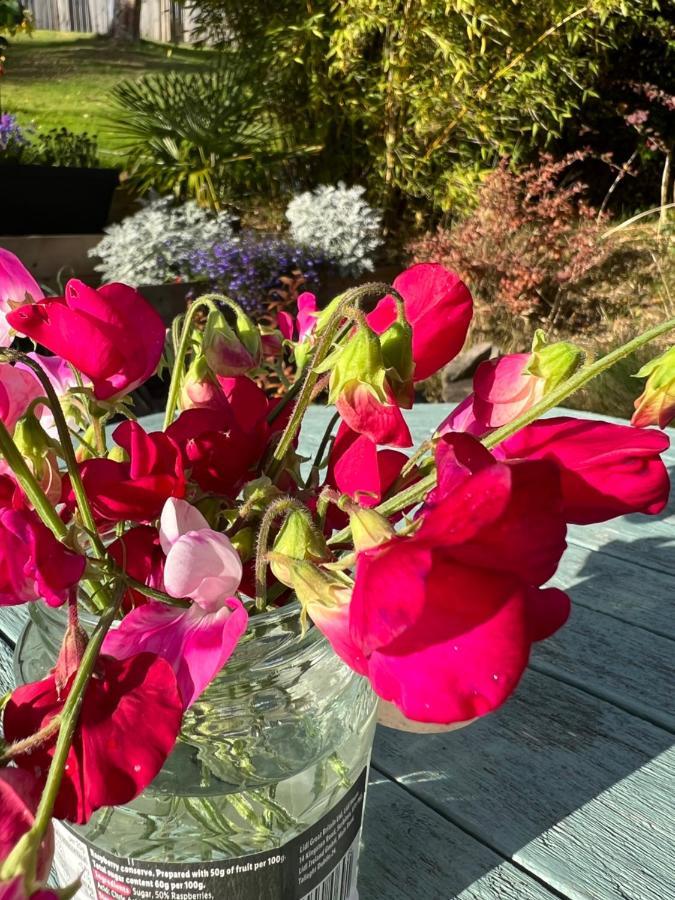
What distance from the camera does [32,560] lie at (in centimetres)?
23

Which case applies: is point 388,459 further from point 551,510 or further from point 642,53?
point 642,53

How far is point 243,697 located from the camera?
0.33m

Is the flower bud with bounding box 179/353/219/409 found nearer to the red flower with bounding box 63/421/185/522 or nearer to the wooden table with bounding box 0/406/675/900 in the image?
the red flower with bounding box 63/421/185/522

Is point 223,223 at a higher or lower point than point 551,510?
lower

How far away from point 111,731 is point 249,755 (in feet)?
0.39

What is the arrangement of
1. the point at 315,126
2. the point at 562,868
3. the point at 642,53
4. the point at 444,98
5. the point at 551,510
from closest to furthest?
the point at 551,510
the point at 562,868
the point at 444,98
the point at 315,126
the point at 642,53

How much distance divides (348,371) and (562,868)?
342 mm

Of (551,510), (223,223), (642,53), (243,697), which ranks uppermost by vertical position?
(642,53)

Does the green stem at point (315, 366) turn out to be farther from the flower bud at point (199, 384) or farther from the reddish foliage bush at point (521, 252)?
the reddish foliage bush at point (521, 252)

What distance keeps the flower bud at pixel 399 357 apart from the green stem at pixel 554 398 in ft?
0.09

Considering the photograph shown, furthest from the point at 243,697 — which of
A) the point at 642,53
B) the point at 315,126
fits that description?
the point at 642,53

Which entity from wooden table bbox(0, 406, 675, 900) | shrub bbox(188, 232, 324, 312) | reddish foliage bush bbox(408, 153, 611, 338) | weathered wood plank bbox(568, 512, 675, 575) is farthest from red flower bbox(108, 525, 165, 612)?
reddish foliage bush bbox(408, 153, 611, 338)

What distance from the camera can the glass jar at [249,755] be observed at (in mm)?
324

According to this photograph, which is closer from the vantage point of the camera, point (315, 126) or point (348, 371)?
point (348, 371)
